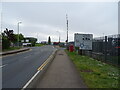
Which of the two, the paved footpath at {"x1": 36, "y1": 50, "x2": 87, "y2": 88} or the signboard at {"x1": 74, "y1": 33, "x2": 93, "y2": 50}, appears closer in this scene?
the paved footpath at {"x1": 36, "y1": 50, "x2": 87, "y2": 88}

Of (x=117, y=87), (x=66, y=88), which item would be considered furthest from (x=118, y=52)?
(x=66, y=88)

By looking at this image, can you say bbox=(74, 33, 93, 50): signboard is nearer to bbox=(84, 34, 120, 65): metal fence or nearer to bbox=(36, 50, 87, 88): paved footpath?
bbox=(84, 34, 120, 65): metal fence

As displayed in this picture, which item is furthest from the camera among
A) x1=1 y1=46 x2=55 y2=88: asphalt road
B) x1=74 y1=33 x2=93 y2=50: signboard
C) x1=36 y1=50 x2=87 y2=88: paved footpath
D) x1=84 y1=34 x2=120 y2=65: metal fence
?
x1=74 y1=33 x2=93 y2=50: signboard

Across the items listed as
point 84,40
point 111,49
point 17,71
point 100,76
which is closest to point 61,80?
point 100,76

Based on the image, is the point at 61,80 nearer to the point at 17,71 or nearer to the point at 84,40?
the point at 17,71

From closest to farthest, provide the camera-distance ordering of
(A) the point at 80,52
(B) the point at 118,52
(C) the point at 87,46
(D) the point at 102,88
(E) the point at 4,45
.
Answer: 1. (D) the point at 102,88
2. (B) the point at 118,52
3. (C) the point at 87,46
4. (A) the point at 80,52
5. (E) the point at 4,45

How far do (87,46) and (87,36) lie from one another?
111 inches

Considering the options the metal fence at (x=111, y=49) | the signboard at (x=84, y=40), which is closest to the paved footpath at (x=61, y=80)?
the metal fence at (x=111, y=49)

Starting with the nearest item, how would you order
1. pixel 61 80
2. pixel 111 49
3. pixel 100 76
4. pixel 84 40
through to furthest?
1. pixel 61 80
2. pixel 100 76
3. pixel 111 49
4. pixel 84 40

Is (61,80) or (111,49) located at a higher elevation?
(111,49)

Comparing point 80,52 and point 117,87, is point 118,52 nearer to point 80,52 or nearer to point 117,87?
point 117,87

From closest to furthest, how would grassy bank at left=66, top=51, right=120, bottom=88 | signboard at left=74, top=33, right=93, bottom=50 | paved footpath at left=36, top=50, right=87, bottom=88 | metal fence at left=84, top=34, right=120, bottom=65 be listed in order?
1. grassy bank at left=66, top=51, right=120, bottom=88
2. paved footpath at left=36, top=50, right=87, bottom=88
3. metal fence at left=84, top=34, right=120, bottom=65
4. signboard at left=74, top=33, right=93, bottom=50

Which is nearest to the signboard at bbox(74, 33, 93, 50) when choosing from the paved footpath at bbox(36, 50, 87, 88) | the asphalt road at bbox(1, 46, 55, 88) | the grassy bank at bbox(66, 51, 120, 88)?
the asphalt road at bbox(1, 46, 55, 88)

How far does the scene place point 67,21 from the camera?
43.7m
